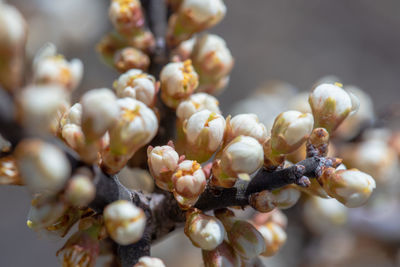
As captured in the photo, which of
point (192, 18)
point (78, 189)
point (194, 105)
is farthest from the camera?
point (192, 18)

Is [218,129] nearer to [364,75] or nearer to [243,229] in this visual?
[243,229]

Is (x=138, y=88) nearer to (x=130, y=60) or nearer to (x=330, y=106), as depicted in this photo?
(x=130, y=60)

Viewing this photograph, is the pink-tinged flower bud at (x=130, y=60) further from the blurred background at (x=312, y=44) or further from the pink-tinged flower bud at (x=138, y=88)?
the blurred background at (x=312, y=44)

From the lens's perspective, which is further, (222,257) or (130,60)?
(130,60)

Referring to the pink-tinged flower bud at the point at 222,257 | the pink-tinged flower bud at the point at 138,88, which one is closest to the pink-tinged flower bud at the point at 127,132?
the pink-tinged flower bud at the point at 138,88

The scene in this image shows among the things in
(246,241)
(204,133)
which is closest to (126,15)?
(204,133)
